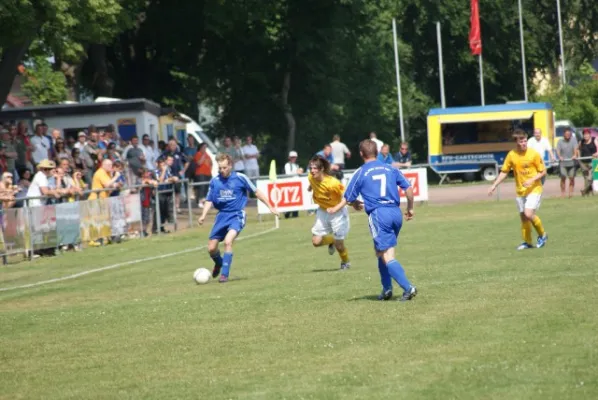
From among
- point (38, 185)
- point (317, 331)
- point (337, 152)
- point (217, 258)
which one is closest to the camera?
point (317, 331)

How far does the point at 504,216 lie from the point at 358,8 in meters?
21.5

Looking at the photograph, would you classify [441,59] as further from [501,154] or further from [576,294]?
[576,294]

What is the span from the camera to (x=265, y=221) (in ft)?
123

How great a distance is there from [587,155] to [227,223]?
22.6 meters

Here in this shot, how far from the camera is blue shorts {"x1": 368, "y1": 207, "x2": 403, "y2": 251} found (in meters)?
14.8

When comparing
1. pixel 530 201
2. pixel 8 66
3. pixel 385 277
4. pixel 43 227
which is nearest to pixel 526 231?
pixel 530 201

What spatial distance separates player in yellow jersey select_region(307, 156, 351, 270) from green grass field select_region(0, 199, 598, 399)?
0.42 m

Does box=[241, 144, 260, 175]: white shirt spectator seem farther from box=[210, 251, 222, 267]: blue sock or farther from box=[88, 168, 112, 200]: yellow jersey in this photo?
box=[210, 251, 222, 267]: blue sock

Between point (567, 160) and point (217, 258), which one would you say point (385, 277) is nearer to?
point (217, 258)

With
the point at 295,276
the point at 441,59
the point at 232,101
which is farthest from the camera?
the point at 441,59

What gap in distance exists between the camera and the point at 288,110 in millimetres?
56125

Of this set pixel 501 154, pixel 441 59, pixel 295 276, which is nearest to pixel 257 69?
pixel 501 154

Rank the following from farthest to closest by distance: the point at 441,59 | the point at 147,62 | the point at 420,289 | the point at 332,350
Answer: the point at 441,59 → the point at 147,62 → the point at 420,289 → the point at 332,350

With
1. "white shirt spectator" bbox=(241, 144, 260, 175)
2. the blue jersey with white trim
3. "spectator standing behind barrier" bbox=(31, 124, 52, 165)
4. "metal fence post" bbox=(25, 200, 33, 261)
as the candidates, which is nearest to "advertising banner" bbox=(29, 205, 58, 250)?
"metal fence post" bbox=(25, 200, 33, 261)
